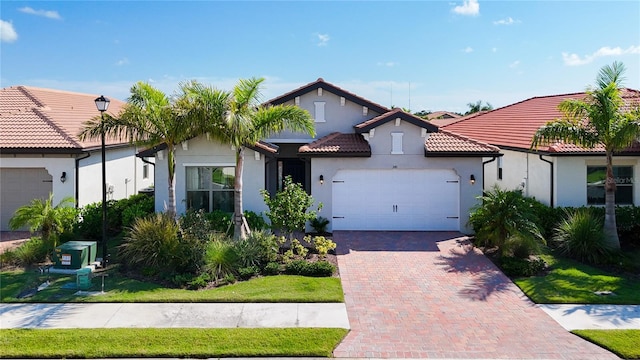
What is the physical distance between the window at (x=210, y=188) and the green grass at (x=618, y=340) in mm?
11340

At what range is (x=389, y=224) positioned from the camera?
17.8 metres

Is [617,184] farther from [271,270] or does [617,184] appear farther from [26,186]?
[26,186]

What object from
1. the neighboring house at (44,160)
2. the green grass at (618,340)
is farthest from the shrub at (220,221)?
the green grass at (618,340)

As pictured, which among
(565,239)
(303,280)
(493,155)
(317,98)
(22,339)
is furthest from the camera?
(317,98)

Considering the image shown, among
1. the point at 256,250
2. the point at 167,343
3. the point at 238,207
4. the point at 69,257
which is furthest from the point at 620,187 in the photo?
the point at 69,257

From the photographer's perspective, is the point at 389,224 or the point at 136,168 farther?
the point at 136,168

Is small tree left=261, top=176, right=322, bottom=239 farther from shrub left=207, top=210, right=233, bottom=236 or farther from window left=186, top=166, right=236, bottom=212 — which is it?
window left=186, top=166, right=236, bottom=212

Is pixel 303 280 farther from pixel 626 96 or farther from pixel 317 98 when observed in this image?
pixel 626 96

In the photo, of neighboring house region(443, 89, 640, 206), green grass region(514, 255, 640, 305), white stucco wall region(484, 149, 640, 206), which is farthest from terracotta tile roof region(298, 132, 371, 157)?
green grass region(514, 255, 640, 305)

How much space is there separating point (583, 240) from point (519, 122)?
372 inches

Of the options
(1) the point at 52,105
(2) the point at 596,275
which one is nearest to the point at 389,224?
A: (2) the point at 596,275

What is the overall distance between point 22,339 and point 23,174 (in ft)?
35.1

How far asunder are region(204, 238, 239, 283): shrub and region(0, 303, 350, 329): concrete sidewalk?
1696 mm

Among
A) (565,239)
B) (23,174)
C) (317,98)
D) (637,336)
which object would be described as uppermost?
(317,98)
